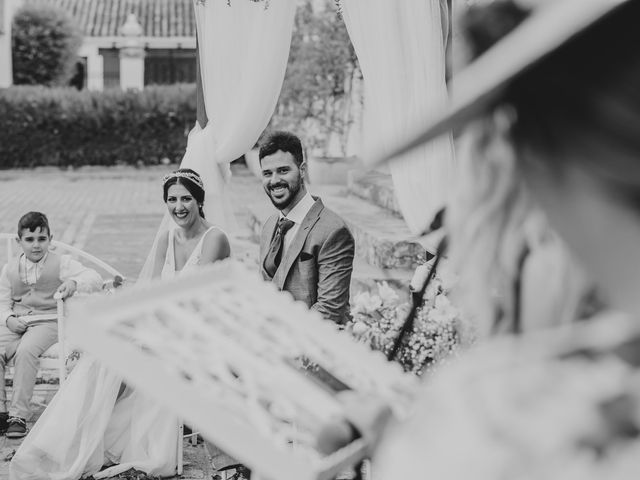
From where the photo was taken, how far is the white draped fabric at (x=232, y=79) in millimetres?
6113

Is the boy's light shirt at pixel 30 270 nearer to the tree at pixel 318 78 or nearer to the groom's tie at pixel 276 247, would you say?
the groom's tie at pixel 276 247

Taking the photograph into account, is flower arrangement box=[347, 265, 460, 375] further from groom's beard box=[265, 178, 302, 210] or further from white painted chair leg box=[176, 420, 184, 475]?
white painted chair leg box=[176, 420, 184, 475]

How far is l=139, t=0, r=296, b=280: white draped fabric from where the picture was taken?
6113mm

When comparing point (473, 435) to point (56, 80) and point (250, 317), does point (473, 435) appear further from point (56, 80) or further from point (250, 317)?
point (56, 80)

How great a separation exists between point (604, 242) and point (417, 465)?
0.95 feet

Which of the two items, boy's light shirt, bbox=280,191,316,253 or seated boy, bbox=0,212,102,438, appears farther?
seated boy, bbox=0,212,102,438

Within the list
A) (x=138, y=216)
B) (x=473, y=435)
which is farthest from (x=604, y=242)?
(x=138, y=216)

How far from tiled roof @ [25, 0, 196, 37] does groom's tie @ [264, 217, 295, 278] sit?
91.6 feet

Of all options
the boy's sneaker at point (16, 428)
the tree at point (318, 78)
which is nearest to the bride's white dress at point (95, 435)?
the boy's sneaker at point (16, 428)

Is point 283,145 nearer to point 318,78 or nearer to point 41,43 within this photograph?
point 318,78

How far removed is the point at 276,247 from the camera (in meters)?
4.70

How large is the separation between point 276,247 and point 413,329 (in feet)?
3.39

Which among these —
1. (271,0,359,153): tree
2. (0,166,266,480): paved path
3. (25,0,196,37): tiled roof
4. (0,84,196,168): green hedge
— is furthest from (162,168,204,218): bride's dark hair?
(25,0,196,37): tiled roof

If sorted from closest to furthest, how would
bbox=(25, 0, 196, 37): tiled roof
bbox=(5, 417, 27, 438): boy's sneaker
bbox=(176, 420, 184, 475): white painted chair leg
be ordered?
1. bbox=(176, 420, 184, 475): white painted chair leg
2. bbox=(5, 417, 27, 438): boy's sneaker
3. bbox=(25, 0, 196, 37): tiled roof
